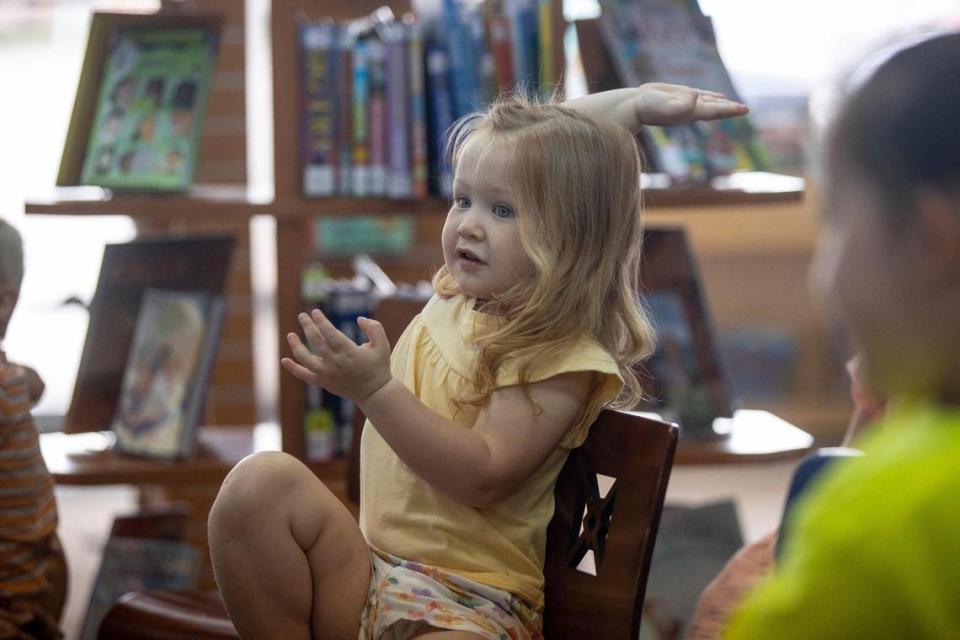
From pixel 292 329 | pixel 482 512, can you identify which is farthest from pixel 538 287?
pixel 292 329

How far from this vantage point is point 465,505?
4.44ft

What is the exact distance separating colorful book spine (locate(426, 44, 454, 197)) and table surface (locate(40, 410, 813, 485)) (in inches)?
21.1

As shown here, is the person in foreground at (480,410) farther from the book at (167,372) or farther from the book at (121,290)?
the book at (121,290)

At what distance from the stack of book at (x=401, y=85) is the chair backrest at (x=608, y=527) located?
0.80m

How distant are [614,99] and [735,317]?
2771 millimetres

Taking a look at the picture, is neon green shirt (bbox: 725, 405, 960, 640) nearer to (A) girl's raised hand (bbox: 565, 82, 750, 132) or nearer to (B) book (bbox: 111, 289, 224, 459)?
(A) girl's raised hand (bbox: 565, 82, 750, 132)

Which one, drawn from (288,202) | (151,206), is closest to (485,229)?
(288,202)

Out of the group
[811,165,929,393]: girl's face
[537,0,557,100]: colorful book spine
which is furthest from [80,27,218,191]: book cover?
[811,165,929,393]: girl's face

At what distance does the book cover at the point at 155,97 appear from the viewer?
6.98 feet

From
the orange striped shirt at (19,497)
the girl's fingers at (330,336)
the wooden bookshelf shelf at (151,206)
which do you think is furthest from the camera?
the wooden bookshelf shelf at (151,206)

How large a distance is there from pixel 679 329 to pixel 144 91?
1.06 metres

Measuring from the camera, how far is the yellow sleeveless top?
1.34 meters

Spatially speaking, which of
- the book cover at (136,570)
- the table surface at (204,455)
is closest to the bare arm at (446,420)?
the table surface at (204,455)

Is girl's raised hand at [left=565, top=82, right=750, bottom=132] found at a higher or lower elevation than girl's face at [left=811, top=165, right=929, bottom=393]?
higher
